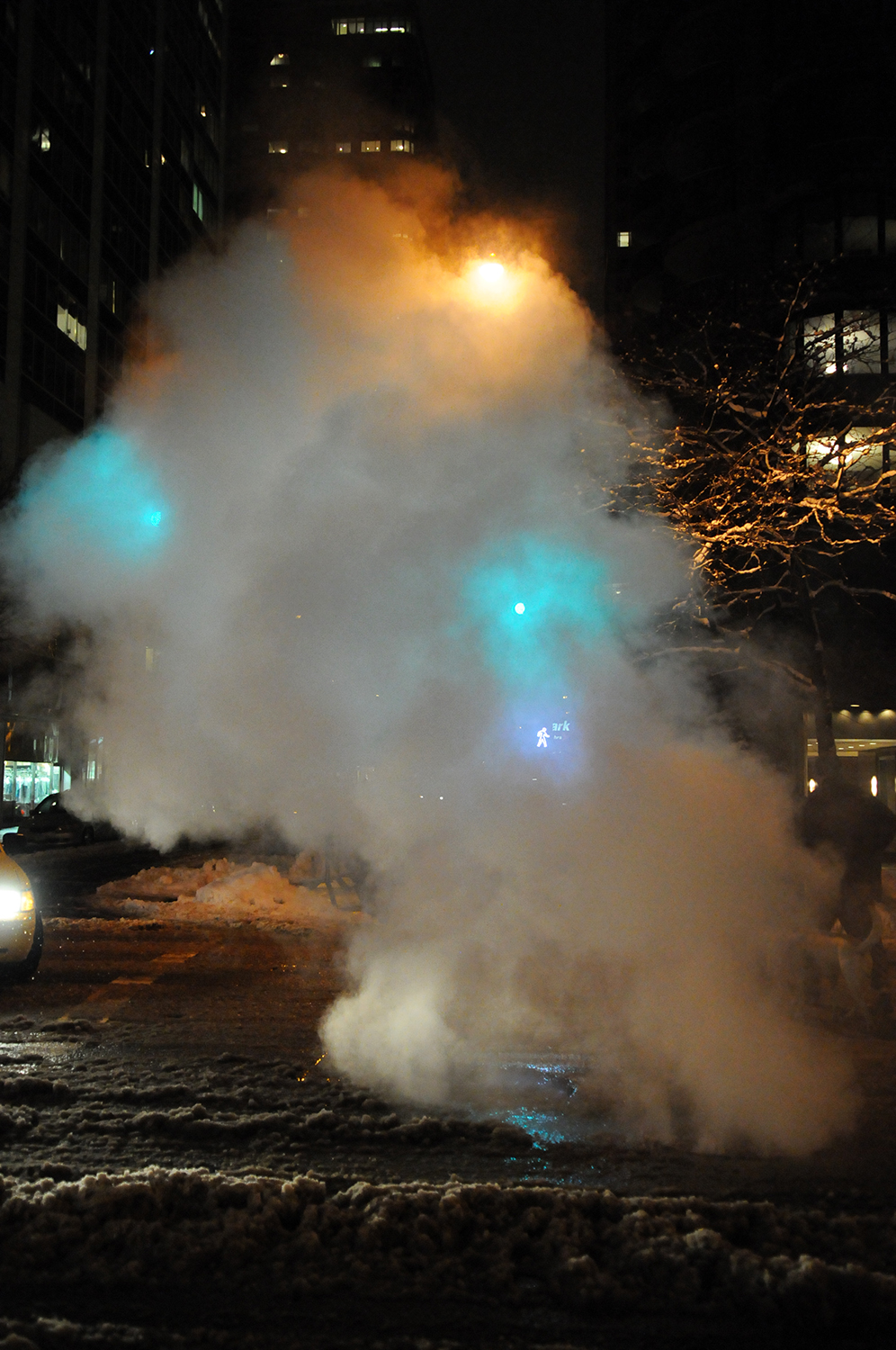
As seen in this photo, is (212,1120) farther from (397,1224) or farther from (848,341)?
(848,341)

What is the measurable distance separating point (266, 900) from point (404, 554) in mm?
6407

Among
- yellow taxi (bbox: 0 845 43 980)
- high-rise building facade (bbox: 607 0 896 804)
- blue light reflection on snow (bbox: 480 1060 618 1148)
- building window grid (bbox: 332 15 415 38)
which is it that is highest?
building window grid (bbox: 332 15 415 38)

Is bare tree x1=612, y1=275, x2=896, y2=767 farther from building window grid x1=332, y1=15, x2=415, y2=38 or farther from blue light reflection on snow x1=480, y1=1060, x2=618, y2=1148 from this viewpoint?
building window grid x1=332, y1=15, x2=415, y2=38

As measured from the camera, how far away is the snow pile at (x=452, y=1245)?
3.06 m

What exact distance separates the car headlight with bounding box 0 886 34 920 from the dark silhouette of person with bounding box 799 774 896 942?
236 inches

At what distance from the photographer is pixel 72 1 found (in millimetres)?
36469

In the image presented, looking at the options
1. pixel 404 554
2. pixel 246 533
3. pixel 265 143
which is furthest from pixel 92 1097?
pixel 265 143

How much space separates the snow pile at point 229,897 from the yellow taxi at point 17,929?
3.72 m

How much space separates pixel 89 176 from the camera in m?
38.2

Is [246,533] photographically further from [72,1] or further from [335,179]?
[72,1]

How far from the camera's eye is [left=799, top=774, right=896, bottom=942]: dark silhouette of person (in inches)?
282

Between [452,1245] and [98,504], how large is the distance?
9.70 meters

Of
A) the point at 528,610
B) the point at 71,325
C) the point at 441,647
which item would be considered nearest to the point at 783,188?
the point at 528,610

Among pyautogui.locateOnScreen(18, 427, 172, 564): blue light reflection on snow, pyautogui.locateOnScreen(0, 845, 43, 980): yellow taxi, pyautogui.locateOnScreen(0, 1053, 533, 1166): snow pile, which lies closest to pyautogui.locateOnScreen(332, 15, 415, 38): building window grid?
pyautogui.locateOnScreen(18, 427, 172, 564): blue light reflection on snow
